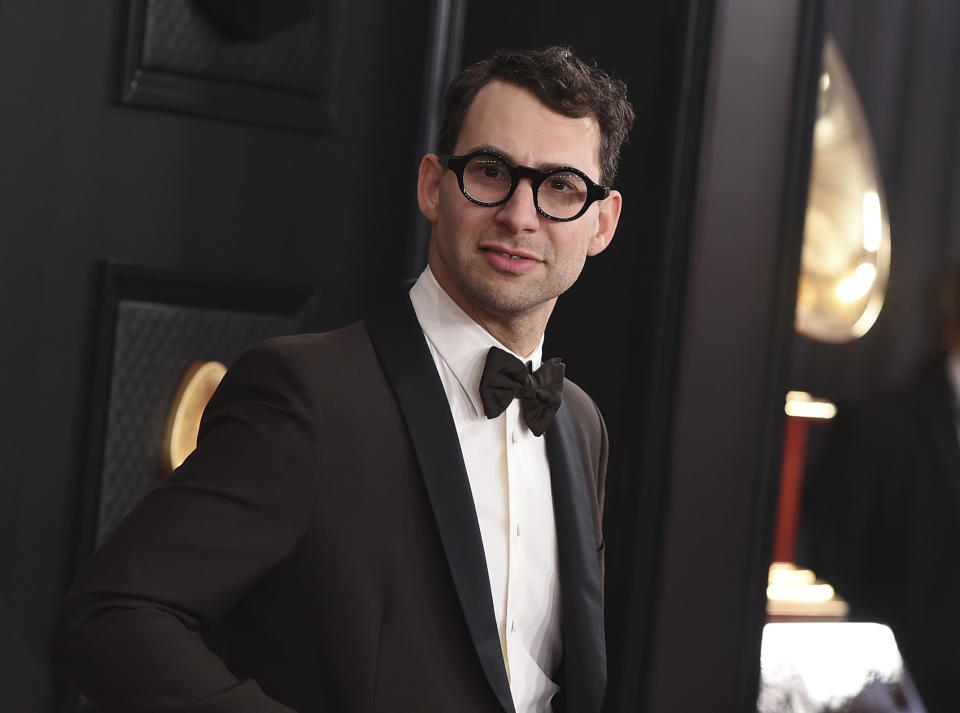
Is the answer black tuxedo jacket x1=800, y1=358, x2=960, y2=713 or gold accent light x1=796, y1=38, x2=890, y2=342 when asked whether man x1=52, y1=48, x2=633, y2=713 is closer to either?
gold accent light x1=796, y1=38, x2=890, y2=342

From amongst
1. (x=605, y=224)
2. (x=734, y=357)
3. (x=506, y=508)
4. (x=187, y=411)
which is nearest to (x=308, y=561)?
(x=506, y=508)

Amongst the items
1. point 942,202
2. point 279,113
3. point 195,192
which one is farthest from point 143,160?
point 942,202

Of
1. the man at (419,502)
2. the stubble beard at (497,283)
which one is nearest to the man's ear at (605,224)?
the man at (419,502)

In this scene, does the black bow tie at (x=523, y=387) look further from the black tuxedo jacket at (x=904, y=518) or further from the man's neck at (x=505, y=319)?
the black tuxedo jacket at (x=904, y=518)

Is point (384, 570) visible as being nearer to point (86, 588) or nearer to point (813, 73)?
→ point (86, 588)

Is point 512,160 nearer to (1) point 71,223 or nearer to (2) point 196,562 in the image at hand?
(2) point 196,562

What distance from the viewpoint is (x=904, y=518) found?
9.27 feet

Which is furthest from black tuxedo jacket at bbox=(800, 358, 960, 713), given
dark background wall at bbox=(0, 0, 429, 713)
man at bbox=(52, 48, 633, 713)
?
man at bbox=(52, 48, 633, 713)

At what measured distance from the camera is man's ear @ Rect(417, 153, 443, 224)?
1.03 metres

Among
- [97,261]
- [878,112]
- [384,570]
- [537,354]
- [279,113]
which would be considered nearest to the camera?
[384,570]

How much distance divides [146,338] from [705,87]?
0.75 meters

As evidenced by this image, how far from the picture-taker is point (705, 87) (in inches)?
55.9

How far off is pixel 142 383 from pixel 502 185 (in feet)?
2.14

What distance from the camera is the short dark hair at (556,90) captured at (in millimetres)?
975
